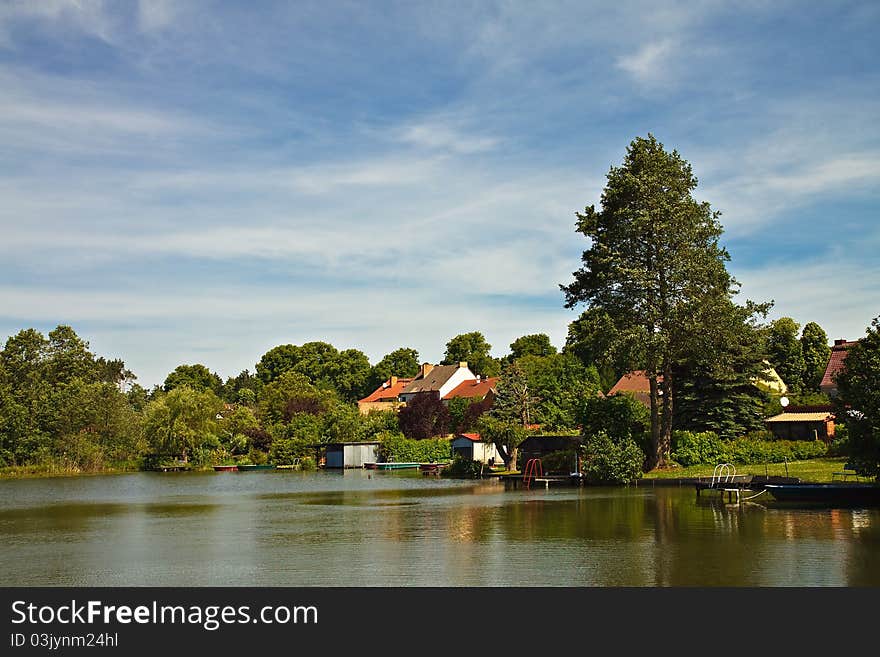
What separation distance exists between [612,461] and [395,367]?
346ft

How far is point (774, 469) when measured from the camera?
1532 inches

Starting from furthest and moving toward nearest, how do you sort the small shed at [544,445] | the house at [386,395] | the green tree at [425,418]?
1. the house at [386,395]
2. the green tree at [425,418]
3. the small shed at [544,445]

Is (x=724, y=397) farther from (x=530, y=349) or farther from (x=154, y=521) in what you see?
(x=530, y=349)

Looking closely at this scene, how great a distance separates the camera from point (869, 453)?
85.3ft

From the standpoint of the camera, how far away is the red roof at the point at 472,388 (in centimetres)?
10410

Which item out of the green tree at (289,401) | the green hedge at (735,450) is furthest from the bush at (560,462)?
the green tree at (289,401)

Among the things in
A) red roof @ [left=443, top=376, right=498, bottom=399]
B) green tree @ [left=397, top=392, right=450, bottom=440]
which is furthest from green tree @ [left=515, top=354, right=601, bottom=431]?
green tree @ [left=397, top=392, right=450, bottom=440]

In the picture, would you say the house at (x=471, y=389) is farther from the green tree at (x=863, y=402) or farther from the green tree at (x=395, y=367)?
the green tree at (x=863, y=402)

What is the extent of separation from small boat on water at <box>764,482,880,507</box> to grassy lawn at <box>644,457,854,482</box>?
8376 mm

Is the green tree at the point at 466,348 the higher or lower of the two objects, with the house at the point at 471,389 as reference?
higher

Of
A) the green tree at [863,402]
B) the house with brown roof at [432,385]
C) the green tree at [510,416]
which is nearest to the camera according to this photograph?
the green tree at [863,402]

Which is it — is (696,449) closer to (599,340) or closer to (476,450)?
(599,340)

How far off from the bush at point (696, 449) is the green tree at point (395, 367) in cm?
10162
